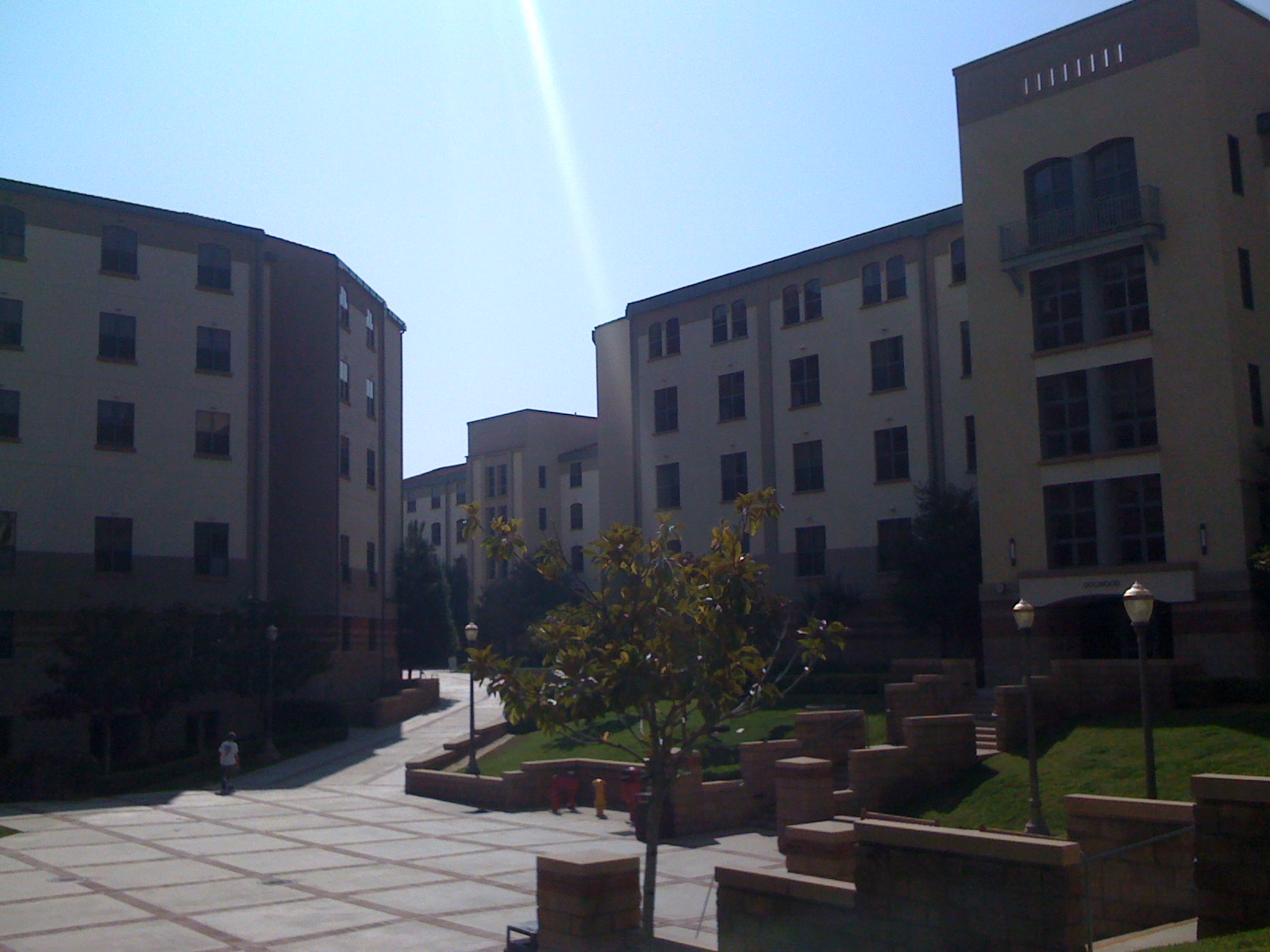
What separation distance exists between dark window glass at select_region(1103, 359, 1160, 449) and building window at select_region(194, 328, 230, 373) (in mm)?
31999

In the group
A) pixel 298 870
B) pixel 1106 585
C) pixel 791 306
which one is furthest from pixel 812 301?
pixel 298 870

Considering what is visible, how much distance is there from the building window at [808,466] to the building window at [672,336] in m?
7.95

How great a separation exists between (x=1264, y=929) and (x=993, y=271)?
2848cm

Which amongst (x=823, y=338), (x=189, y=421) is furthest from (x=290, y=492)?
(x=823, y=338)

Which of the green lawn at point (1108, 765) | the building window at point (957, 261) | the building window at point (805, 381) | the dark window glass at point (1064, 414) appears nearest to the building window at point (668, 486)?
the building window at point (805, 381)

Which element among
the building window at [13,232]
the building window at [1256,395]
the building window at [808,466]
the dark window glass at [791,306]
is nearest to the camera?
the building window at [1256,395]

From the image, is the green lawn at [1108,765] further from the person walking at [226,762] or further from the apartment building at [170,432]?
the apartment building at [170,432]

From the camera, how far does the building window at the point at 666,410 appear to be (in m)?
51.4

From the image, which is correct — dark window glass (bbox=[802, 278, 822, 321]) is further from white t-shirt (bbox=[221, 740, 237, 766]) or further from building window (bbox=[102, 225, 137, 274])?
white t-shirt (bbox=[221, 740, 237, 766])

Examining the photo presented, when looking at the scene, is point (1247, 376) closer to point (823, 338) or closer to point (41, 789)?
point (823, 338)

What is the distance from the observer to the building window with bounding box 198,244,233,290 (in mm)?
46312

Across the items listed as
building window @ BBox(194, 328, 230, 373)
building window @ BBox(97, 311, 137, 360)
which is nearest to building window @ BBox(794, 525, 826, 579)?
building window @ BBox(194, 328, 230, 373)

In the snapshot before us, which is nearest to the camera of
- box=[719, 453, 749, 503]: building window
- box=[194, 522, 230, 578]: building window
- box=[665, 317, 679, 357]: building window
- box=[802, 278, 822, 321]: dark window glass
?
box=[194, 522, 230, 578]: building window

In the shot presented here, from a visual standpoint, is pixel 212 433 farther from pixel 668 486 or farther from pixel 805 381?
pixel 805 381
